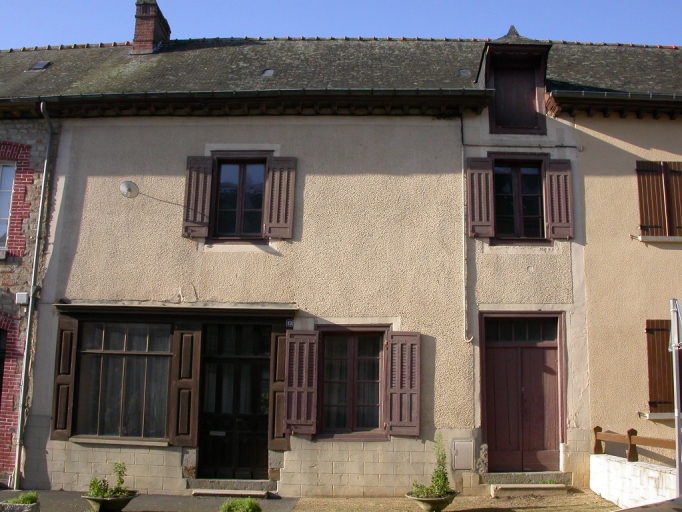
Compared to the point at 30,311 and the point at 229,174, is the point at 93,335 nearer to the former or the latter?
the point at 30,311

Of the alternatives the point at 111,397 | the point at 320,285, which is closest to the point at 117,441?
the point at 111,397

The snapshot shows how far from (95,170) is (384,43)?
5837 millimetres

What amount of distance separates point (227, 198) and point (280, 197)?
89 cm

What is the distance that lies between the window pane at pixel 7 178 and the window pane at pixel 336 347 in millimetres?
5463

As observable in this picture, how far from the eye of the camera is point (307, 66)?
1116 centimetres

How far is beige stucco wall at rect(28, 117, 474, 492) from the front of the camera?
9172mm

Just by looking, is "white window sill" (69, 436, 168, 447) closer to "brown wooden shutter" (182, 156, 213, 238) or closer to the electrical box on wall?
"brown wooden shutter" (182, 156, 213, 238)

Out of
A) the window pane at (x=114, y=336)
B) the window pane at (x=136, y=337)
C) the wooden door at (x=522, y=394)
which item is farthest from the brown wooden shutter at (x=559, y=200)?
the window pane at (x=114, y=336)

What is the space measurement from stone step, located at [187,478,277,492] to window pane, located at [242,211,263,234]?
356 cm

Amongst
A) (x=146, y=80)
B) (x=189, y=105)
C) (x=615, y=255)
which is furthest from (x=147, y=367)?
(x=615, y=255)

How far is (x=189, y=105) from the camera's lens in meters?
9.70

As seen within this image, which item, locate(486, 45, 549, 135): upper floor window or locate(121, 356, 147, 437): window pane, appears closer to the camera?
locate(121, 356, 147, 437): window pane

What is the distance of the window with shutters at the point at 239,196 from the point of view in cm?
945

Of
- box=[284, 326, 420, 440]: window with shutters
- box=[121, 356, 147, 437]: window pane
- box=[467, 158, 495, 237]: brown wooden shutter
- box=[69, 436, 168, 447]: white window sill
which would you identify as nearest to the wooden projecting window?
box=[121, 356, 147, 437]: window pane
